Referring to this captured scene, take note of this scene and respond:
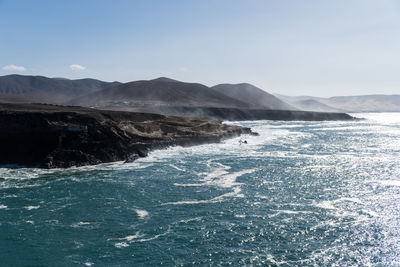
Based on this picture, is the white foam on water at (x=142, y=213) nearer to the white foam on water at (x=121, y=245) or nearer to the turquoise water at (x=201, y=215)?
the turquoise water at (x=201, y=215)

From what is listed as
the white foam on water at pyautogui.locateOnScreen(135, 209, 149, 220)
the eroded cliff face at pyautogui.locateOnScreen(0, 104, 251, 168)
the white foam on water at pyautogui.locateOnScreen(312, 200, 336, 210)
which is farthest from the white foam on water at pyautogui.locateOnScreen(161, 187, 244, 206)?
the eroded cliff face at pyautogui.locateOnScreen(0, 104, 251, 168)

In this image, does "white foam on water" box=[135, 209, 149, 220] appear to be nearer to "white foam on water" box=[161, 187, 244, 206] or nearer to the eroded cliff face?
"white foam on water" box=[161, 187, 244, 206]

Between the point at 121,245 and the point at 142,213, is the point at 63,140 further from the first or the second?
the point at 121,245

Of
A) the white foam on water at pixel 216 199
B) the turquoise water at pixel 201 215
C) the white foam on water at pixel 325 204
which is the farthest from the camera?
the white foam on water at pixel 216 199

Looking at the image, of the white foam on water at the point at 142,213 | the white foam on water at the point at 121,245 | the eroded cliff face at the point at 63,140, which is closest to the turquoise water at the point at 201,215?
the white foam on water at the point at 121,245

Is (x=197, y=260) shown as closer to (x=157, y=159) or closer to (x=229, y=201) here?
(x=229, y=201)

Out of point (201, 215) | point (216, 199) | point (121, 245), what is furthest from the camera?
point (216, 199)

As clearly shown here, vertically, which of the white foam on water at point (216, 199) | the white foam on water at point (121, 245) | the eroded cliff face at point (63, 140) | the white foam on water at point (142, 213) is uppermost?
the eroded cliff face at point (63, 140)

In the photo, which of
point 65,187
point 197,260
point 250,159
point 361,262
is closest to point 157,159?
point 250,159

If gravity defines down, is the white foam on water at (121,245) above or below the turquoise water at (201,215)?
below

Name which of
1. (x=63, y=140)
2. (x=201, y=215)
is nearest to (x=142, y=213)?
(x=201, y=215)
